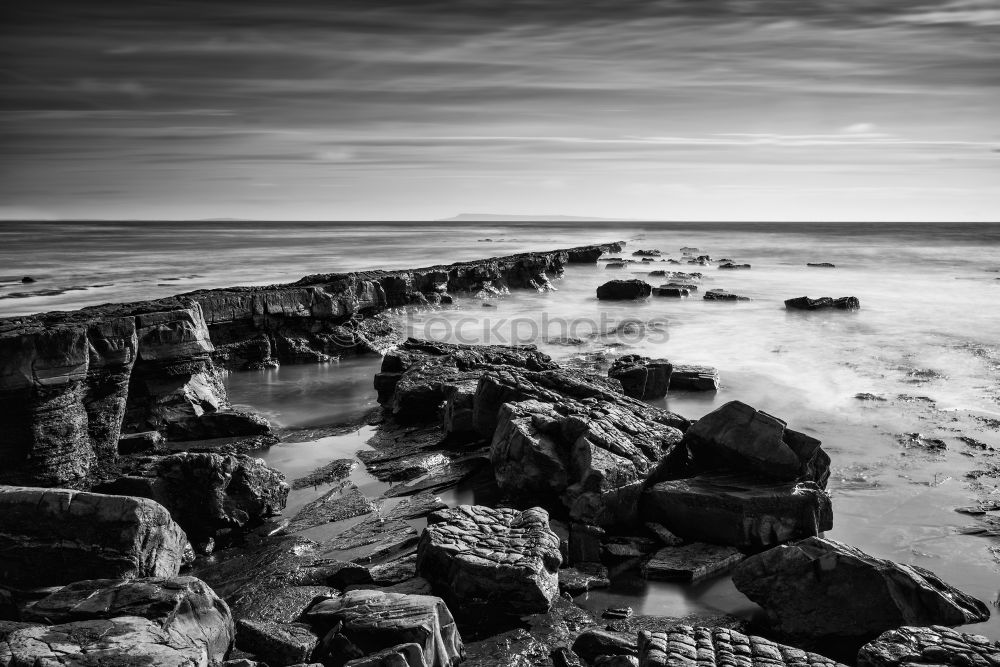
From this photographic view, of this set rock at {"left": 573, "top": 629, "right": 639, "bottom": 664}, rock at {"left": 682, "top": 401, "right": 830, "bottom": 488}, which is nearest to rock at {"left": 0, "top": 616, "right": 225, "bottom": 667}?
rock at {"left": 573, "top": 629, "right": 639, "bottom": 664}

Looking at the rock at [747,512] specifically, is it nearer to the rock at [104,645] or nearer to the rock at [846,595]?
the rock at [846,595]

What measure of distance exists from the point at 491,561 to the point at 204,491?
357 centimetres

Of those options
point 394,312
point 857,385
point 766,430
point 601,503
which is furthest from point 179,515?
point 394,312

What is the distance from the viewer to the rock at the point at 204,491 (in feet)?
26.6

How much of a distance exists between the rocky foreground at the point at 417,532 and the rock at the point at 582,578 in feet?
0.16

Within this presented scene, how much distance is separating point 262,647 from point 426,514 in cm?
333

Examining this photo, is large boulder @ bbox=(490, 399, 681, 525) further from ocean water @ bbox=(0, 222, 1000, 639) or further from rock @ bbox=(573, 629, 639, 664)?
rock @ bbox=(573, 629, 639, 664)

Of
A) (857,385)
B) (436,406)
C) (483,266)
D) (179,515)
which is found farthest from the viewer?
(483,266)

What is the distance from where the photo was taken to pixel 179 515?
26.6ft

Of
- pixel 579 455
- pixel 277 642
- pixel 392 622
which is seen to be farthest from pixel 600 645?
pixel 579 455

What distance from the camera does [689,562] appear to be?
24.5ft

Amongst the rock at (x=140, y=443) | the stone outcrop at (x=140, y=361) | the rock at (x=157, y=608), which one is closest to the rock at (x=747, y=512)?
the rock at (x=157, y=608)

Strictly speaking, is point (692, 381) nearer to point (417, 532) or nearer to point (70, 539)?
point (417, 532)

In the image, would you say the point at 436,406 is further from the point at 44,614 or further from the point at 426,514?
the point at 44,614
